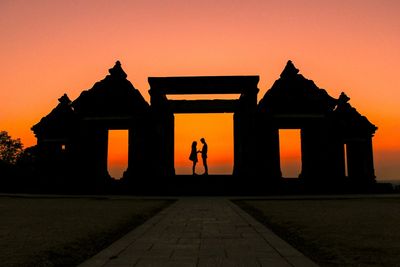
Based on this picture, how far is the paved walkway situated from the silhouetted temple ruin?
15.1 meters

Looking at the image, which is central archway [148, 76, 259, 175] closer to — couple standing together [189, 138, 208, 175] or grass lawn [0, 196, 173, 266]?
couple standing together [189, 138, 208, 175]

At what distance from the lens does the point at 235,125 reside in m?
26.1

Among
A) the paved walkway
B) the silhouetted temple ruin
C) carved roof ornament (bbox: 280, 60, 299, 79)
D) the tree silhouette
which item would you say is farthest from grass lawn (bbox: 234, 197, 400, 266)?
the tree silhouette

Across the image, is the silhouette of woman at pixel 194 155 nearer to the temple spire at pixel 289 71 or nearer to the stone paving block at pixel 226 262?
the temple spire at pixel 289 71

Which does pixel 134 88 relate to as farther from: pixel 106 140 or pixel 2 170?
pixel 2 170

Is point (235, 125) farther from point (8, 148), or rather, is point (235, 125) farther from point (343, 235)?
point (8, 148)

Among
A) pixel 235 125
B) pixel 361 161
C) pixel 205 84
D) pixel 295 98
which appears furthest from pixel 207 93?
pixel 361 161

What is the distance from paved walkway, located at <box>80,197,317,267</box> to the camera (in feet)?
18.4

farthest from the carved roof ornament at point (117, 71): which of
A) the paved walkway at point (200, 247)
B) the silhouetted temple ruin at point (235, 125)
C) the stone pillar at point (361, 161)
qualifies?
the paved walkway at point (200, 247)

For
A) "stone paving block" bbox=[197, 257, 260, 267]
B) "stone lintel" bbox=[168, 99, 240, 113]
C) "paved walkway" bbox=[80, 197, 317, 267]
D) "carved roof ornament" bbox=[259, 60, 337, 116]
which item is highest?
"carved roof ornament" bbox=[259, 60, 337, 116]

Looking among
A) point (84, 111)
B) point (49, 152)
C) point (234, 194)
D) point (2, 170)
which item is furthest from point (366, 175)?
point (2, 170)

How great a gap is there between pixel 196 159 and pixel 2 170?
15183 mm

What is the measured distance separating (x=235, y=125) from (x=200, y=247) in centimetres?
1965

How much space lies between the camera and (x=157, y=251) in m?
6.36
